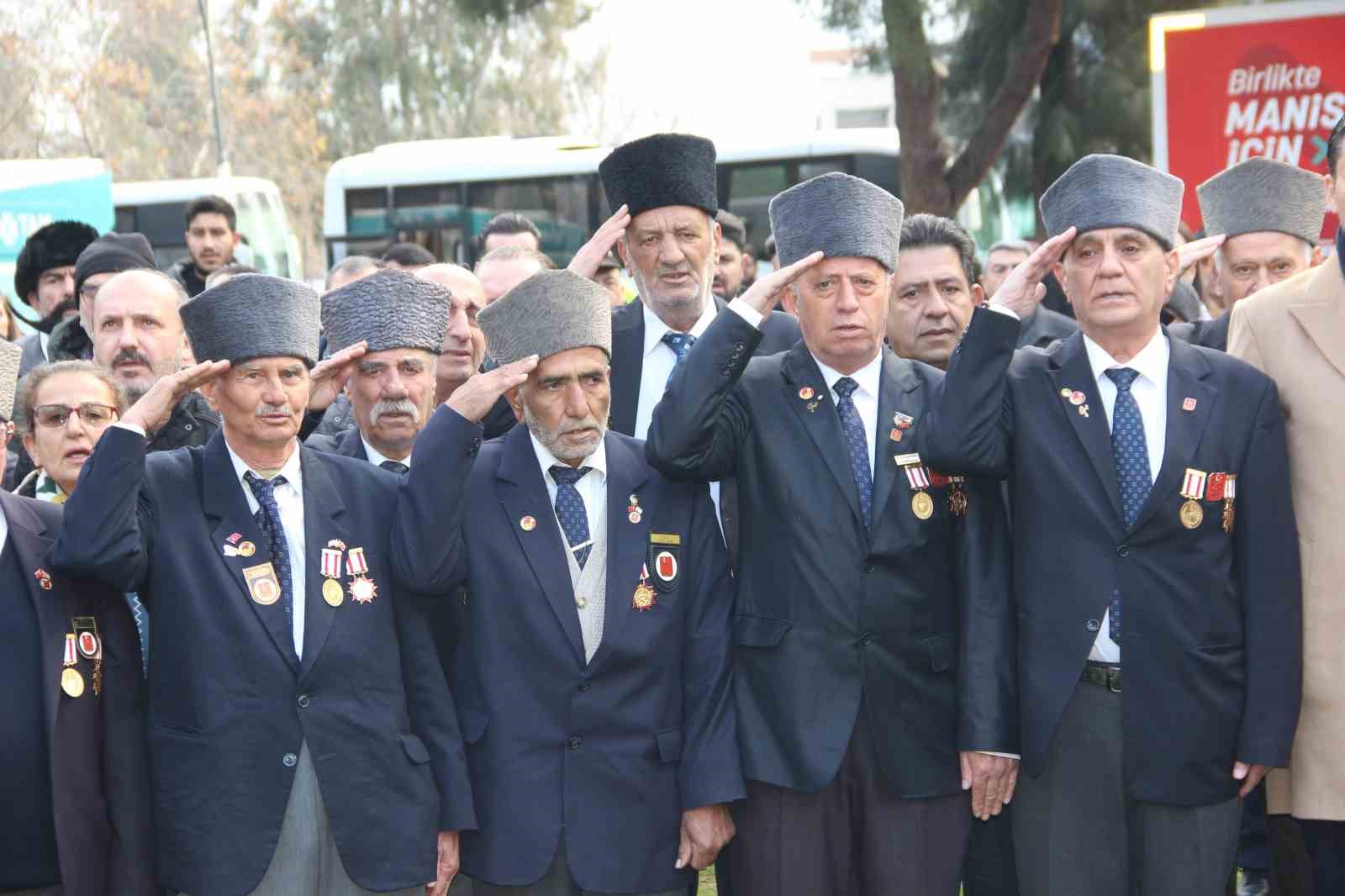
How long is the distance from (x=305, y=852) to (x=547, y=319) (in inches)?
55.6

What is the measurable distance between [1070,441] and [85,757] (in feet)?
8.06

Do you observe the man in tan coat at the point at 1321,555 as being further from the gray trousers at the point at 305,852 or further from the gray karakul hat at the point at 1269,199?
the gray trousers at the point at 305,852

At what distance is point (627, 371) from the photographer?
5188mm

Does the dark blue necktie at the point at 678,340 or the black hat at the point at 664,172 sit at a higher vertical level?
the black hat at the point at 664,172

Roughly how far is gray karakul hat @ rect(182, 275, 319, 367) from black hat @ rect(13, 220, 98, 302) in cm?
508

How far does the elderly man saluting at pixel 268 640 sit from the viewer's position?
3840 millimetres

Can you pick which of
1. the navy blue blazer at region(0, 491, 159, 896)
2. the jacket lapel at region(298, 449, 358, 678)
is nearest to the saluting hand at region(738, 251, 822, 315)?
the jacket lapel at region(298, 449, 358, 678)

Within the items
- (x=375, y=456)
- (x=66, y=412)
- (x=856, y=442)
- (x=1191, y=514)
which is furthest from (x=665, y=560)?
(x=66, y=412)

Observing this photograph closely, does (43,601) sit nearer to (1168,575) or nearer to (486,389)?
(486,389)

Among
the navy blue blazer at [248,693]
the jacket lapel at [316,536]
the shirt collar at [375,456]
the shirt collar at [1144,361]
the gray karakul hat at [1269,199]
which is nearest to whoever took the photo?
the navy blue blazer at [248,693]

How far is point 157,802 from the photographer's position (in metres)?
3.93

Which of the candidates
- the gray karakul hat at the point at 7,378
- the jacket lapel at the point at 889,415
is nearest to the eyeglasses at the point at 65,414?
the gray karakul hat at the point at 7,378

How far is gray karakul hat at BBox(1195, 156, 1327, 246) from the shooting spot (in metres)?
5.86

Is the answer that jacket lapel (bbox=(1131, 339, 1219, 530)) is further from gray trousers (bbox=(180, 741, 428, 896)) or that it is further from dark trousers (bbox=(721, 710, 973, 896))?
gray trousers (bbox=(180, 741, 428, 896))
